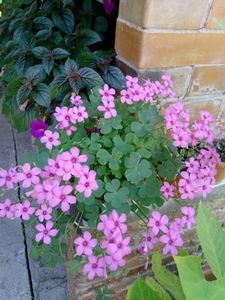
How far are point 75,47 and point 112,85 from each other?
0.97ft

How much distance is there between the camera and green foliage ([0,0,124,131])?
115cm

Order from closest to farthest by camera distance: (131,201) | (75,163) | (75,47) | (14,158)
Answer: (75,163) < (131,201) < (75,47) < (14,158)

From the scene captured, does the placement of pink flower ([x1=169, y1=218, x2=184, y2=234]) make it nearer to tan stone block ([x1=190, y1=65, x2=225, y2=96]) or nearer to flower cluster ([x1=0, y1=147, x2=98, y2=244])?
flower cluster ([x1=0, y1=147, x2=98, y2=244])

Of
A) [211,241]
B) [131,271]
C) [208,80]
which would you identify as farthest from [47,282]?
[211,241]

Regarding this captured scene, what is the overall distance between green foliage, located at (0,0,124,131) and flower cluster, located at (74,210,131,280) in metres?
0.49

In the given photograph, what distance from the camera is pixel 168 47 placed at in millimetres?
1024

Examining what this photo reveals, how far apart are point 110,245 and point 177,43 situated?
0.66 metres

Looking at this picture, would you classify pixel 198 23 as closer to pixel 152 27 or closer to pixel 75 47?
pixel 152 27

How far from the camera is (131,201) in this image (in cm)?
96

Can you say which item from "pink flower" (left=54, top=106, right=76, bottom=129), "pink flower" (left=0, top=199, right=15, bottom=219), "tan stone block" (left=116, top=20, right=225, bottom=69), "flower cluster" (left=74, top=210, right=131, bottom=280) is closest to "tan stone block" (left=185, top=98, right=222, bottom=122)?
"tan stone block" (left=116, top=20, right=225, bottom=69)

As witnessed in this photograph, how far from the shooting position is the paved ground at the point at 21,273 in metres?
1.44

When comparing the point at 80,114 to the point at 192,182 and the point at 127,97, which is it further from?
the point at 192,182

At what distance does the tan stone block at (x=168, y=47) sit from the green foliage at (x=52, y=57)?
12cm

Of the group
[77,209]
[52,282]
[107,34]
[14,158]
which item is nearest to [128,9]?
[107,34]
